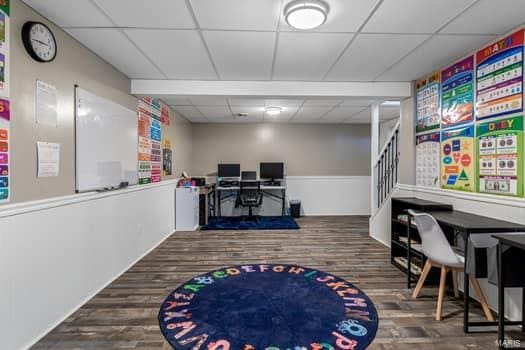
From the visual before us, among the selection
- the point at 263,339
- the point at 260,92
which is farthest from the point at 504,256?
the point at 260,92

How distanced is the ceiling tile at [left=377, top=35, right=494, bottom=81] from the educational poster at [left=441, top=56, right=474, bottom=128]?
0.37 ft

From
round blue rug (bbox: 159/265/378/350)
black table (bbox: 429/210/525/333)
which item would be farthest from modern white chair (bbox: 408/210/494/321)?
round blue rug (bbox: 159/265/378/350)

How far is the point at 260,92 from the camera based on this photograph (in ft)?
11.9

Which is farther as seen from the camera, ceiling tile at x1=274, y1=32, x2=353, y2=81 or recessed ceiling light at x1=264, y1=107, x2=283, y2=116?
recessed ceiling light at x1=264, y1=107, x2=283, y2=116

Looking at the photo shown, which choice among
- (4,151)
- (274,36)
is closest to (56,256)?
(4,151)

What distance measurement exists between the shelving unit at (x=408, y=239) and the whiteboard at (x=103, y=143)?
3.26 meters

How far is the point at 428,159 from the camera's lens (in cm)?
339

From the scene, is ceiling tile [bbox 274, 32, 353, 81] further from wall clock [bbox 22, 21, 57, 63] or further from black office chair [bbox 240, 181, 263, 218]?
black office chair [bbox 240, 181, 263, 218]

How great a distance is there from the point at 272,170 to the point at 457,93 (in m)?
4.34

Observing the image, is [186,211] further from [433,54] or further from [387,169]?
[433,54]

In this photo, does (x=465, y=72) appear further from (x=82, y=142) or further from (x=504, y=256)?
(x=82, y=142)

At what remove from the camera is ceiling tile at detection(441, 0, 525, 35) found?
193 cm

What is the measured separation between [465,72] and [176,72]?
10.6ft

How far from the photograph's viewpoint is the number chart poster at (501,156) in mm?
2260
